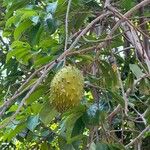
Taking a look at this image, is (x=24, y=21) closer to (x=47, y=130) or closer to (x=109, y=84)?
(x=109, y=84)

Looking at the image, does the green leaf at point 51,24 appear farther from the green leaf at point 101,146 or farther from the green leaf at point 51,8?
the green leaf at point 101,146

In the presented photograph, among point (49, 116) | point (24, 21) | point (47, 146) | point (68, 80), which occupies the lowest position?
point (47, 146)

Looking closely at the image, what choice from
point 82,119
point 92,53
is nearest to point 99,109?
point 82,119

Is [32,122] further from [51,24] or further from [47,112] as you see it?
[51,24]

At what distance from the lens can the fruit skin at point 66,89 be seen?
3.50 feet

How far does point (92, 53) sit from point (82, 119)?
0.70 feet

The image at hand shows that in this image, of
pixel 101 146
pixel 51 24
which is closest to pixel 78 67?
pixel 51 24

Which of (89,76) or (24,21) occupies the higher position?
(24,21)

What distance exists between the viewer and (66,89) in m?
1.07

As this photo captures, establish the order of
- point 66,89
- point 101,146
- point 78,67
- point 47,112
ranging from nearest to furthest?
point 66,89
point 101,146
point 47,112
point 78,67

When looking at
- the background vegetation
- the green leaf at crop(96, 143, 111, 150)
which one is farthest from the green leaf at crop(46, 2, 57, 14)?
the green leaf at crop(96, 143, 111, 150)

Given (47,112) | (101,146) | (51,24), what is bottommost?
(101,146)

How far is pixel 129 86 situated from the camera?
1.53 metres

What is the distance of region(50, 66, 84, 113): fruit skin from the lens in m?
1.07
